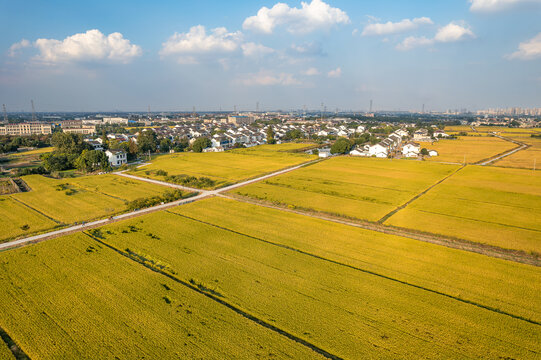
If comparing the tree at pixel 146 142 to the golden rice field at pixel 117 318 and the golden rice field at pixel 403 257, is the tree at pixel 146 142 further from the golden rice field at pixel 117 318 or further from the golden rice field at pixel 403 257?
the golden rice field at pixel 117 318

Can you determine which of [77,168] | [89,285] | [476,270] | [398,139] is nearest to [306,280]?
[476,270]

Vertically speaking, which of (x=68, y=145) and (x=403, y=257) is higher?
(x=68, y=145)

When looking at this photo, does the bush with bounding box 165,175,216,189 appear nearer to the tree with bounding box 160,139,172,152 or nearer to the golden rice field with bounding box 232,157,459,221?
the golden rice field with bounding box 232,157,459,221

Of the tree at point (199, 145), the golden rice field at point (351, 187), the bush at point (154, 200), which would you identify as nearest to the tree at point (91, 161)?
the bush at point (154, 200)

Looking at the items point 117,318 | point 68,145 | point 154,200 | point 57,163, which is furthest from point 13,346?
point 68,145

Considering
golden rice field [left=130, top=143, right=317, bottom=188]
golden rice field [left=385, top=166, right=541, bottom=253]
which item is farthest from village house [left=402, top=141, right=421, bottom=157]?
golden rice field [left=385, top=166, right=541, bottom=253]

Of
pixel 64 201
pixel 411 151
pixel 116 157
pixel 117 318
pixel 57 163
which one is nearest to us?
pixel 117 318

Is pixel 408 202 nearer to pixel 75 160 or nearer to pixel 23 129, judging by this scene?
pixel 75 160
